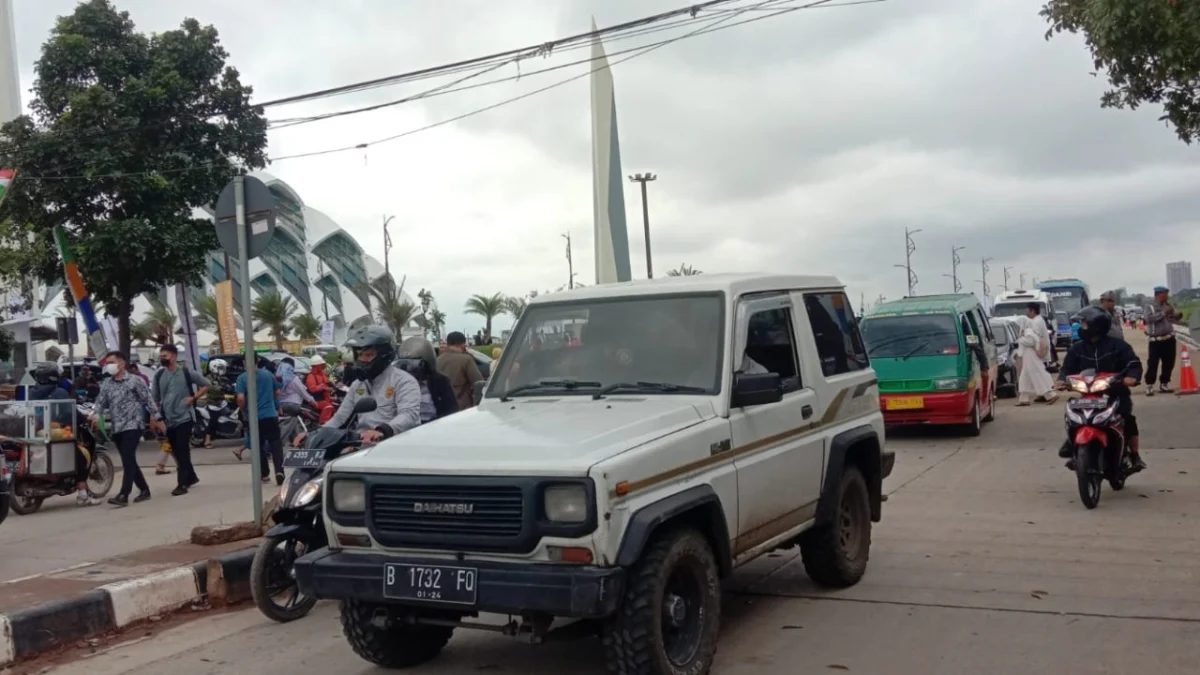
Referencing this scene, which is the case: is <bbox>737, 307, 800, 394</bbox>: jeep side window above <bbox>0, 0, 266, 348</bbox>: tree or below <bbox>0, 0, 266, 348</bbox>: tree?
below

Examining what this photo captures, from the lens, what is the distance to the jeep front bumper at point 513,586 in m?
4.23

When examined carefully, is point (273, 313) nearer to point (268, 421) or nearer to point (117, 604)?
point (268, 421)

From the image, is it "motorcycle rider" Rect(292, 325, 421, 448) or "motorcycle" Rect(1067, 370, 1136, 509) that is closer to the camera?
"motorcycle rider" Rect(292, 325, 421, 448)

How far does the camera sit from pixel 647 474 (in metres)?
4.60

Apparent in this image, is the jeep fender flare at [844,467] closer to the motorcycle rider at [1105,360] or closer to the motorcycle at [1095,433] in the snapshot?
the motorcycle at [1095,433]

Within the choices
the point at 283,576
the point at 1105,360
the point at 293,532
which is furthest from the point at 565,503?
the point at 1105,360

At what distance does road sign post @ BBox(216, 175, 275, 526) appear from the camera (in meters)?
8.27

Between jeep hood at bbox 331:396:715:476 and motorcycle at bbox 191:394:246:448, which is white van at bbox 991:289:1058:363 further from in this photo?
jeep hood at bbox 331:396:715:476

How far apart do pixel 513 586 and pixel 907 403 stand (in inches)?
444

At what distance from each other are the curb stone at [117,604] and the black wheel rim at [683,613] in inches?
153

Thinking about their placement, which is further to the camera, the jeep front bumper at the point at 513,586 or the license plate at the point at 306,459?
the license plate at the point at 306,459

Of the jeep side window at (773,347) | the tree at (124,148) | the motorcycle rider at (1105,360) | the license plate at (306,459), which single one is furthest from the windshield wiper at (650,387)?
the tree at (124,148)

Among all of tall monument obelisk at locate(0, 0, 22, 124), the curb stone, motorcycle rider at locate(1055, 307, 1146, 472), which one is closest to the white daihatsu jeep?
the curb stone

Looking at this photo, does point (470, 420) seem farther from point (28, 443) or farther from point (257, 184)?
point (28, 443)
